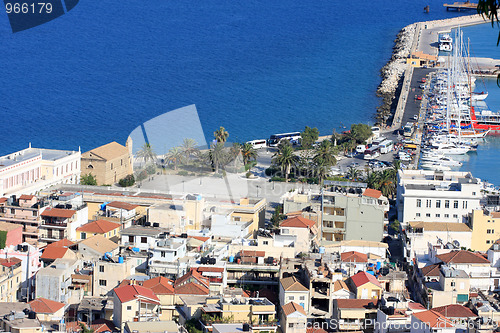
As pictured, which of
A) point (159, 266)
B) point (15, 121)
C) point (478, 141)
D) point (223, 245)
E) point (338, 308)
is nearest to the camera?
point (338, 308)

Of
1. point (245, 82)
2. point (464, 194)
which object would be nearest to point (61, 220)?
point (464, 194)

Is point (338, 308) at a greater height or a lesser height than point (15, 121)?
lesser

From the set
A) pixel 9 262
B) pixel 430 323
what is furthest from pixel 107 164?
pixel 430 323

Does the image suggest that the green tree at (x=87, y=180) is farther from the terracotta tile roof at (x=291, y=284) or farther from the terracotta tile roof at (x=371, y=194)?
the terracotta tile roof at (x=291, y=284)

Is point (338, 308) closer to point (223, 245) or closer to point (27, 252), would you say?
point (223, 245)

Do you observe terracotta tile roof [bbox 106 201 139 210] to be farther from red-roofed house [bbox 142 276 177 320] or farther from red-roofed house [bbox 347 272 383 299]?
red-roofed house [bbox 347 272 383 299]

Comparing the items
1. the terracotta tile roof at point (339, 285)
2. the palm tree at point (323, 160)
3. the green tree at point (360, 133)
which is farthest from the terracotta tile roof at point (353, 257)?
the green tree at point (360, 133)
